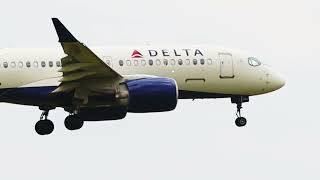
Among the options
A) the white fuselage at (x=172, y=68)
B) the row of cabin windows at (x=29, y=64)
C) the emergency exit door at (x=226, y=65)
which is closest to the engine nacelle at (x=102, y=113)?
the white fuselage at (x=172, y=68)

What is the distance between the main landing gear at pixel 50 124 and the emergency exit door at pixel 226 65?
7324mm

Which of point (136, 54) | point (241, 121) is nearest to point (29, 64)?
point (136, 54)

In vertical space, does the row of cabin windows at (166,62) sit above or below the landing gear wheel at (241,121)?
above

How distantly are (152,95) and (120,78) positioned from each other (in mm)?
1806

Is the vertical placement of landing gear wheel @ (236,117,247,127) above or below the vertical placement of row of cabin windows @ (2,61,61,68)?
below

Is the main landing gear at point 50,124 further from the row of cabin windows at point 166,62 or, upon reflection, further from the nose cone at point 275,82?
the nose cone at point 275,82

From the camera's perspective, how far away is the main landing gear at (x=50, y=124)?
66500 millimetres

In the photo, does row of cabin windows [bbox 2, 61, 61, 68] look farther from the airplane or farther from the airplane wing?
the airplane wing

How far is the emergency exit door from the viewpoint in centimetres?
6712

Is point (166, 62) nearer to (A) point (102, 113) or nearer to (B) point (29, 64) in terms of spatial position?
(A) point (102, 113)

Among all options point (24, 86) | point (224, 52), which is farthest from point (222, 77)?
A: point (24, 86)

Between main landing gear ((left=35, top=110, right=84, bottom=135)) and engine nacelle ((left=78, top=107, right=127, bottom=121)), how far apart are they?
796 millimetres

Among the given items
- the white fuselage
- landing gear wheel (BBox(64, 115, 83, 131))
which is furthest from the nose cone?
landing gear wheel (BBox(64, 115, 83, 131))

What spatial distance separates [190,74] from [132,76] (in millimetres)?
4238
